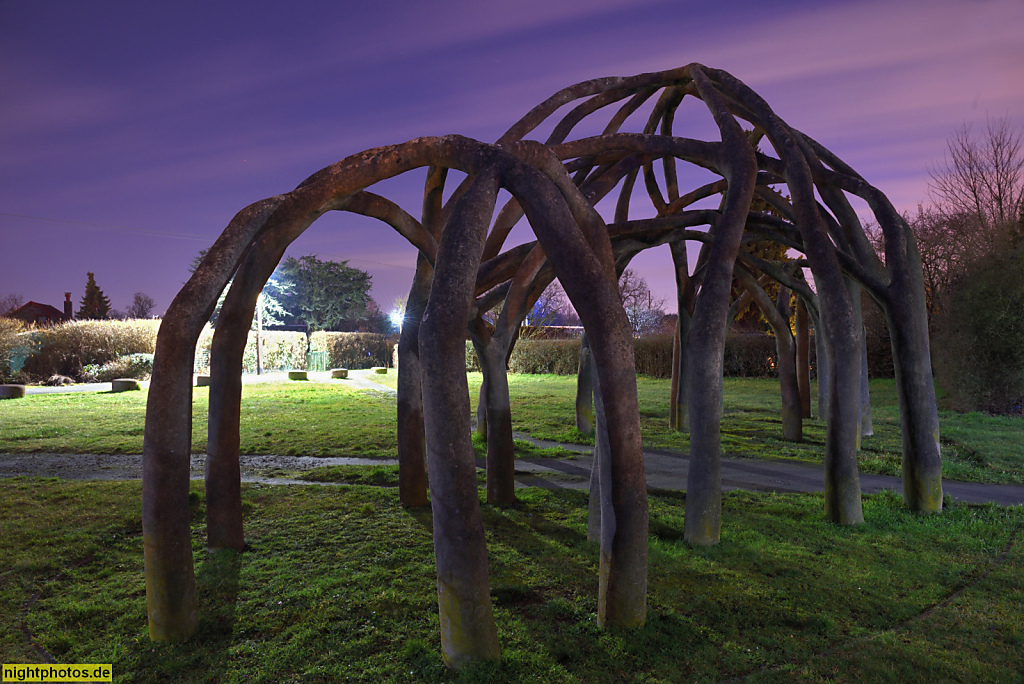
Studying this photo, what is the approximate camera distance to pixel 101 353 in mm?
25281

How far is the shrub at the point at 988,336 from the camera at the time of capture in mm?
13891

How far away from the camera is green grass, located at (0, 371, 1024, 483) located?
9906 mm

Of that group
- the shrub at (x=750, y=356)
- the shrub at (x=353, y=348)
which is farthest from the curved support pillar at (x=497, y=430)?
the shrub at (x=353, y=348)

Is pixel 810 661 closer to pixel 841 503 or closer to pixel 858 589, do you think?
pixel 858 589

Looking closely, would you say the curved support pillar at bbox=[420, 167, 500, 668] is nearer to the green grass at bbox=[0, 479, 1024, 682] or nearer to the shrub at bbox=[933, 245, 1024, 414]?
the green grass at bbox=[0, 479, 1024, 682]

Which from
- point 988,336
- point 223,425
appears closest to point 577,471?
point 223,425

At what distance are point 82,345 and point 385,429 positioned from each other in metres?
20.0

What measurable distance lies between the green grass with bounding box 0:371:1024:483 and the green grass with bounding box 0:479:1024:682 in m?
3.47

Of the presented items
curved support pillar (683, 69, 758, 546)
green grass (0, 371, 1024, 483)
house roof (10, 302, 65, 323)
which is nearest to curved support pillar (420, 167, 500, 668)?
curved support pillar (683, 69, 758, 546)

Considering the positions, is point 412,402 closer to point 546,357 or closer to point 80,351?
point 80,351

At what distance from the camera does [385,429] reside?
12.6 metres

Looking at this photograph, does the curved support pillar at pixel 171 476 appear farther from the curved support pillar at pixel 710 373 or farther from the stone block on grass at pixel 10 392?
the stone block on grass at pixel 10 392

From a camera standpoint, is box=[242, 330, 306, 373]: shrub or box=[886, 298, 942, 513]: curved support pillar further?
box=[242, 330, 306, 373]: shrub

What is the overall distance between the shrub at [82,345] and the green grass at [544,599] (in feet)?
72.7
